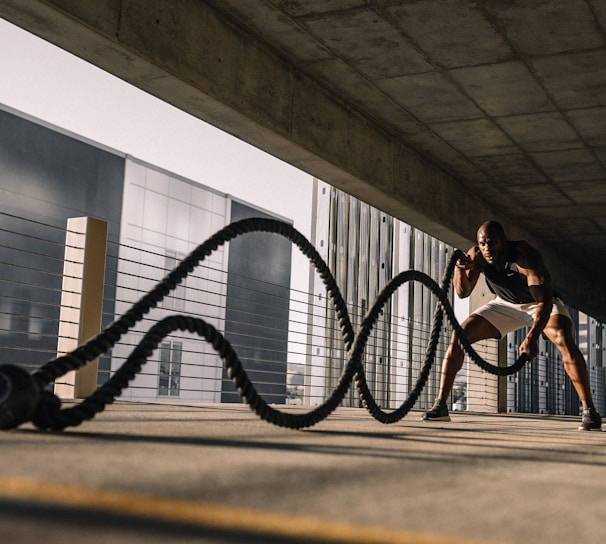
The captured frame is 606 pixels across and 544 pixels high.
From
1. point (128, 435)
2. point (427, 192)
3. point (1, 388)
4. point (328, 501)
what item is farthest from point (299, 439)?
point (427, 192)

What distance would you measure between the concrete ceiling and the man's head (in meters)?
1.56

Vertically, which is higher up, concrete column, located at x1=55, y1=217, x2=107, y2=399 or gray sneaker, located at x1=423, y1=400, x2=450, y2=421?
concrete column, located at x1=55, y1=217, x2=107, y2=399

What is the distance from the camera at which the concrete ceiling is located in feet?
18.5

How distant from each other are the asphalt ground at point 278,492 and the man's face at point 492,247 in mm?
3222

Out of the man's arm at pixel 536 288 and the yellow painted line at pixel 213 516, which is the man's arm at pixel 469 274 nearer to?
the man's arm at pixel 536 288

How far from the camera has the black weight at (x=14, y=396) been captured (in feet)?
8.81

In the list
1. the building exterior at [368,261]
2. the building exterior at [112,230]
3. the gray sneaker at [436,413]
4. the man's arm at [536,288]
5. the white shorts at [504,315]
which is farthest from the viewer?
the building exterior at [112,230]

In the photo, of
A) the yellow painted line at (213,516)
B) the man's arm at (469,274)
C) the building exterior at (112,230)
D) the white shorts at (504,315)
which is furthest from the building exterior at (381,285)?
the yellow painted line at (213,516)

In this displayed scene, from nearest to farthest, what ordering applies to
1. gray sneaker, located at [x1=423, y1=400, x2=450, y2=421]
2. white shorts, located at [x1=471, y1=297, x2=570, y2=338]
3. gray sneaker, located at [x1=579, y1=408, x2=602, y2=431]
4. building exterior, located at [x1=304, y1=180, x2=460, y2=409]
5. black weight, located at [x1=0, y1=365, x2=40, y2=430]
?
black weight, located at [x1=0, y1=365, x2=40, y2=430] < gray sneaker, located at [x1=579, y1=408, x2=602, y2=431] < gray sneaker, located at [x1=423, y1=400, x2=450, y2=421] < white shorts, located at [x1=471, y1=297, x2=570, y2=338] < building exterior, located at [x1=304, y1=180, x2=460, y2=409]

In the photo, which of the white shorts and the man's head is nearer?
the man's head

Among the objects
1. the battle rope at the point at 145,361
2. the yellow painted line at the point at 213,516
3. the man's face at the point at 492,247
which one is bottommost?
the yellow painted line at the point at 213,516

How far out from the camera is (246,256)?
36.7 m

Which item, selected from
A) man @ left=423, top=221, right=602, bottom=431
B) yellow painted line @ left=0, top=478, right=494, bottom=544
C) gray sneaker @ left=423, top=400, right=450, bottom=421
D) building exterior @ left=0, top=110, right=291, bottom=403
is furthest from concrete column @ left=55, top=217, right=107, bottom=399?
building exterior @ left=0, top=110, right=291, bottom=403

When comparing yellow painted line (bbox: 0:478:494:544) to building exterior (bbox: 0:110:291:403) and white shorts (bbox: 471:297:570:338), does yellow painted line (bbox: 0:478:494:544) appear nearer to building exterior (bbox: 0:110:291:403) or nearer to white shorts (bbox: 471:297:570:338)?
white shorts (bbox: 471:297:570:338)
